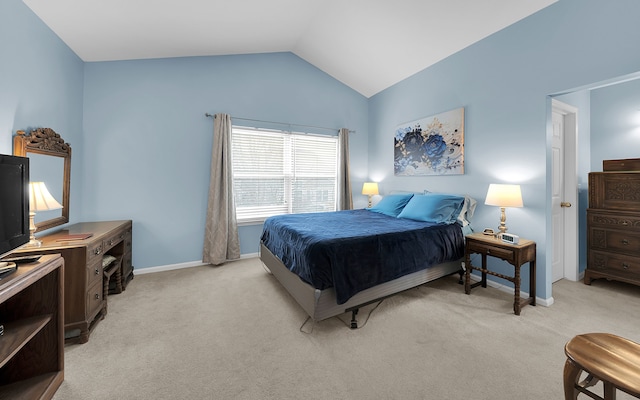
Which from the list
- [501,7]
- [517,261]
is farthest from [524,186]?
[501,7]

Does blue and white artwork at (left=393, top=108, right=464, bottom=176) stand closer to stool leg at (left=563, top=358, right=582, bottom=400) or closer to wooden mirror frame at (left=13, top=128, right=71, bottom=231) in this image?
stool leg at (left=563, top=358, right=582, bottom=400)

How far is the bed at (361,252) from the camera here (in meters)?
2.07

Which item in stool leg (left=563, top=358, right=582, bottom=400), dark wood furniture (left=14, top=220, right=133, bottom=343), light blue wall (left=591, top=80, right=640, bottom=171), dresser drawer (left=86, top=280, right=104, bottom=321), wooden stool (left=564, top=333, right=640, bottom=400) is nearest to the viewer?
wooden stool (left=564, top=333, right=640, bottom=400)

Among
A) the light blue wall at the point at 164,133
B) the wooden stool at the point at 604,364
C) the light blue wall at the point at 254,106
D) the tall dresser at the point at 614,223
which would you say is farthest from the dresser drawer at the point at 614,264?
the light blue wall at the point at 164,133

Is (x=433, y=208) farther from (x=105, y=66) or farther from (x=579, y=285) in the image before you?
(x=105, y=66)

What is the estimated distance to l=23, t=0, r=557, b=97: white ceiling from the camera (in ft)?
8.20

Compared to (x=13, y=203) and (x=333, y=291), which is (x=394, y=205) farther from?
(x=13, y=203)

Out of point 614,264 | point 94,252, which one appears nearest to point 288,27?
point 94,252

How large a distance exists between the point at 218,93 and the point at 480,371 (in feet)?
14.0

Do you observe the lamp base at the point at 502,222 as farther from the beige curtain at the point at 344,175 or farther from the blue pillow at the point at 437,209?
the beige curtain at the point at 344,175

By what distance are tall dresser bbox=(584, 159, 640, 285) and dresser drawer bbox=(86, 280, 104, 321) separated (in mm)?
5032

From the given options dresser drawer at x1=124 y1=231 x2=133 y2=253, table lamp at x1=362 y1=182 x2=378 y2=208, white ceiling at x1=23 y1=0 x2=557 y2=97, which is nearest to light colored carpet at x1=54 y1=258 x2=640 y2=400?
dresser drawer at x1=124 y1=231 x2=133 y2=253

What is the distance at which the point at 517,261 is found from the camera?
2334 mm

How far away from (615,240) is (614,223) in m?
0.19
